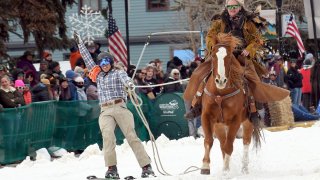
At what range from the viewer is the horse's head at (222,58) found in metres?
11.9

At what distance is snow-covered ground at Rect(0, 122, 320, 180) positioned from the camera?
12.5m

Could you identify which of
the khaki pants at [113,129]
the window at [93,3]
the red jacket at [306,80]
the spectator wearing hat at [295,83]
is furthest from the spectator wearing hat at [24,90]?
the window at [93,3]

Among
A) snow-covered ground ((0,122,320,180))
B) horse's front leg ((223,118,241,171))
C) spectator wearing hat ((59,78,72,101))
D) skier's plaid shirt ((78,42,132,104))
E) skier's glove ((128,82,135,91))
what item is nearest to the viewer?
horse's front leg ((223,118,241,171))

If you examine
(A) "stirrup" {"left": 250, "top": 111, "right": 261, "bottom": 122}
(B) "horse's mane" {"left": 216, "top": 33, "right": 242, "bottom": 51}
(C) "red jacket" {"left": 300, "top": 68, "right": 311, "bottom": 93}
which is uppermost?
(B) "horse's mane" {"left": 216, "top": 33, "right": 242, "bottom": 51}

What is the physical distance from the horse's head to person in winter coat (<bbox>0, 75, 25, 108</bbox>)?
5.26m

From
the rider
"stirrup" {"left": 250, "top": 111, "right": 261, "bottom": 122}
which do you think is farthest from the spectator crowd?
"stirrup" {"left": 250, "top": 111, "right": 261, "bottom": 122}

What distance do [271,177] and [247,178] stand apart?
0.35 metres

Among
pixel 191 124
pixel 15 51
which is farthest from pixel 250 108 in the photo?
pixel 15 51

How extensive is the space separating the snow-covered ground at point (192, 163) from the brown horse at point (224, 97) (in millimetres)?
521

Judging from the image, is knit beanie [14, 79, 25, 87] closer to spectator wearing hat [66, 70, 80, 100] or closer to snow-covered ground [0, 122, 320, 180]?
spectator wearing hat [66, 70, 80, 100]

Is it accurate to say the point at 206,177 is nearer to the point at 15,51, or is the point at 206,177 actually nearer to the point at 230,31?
the point at 230,31

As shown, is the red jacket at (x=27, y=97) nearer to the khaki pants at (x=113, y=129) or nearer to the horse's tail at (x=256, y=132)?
the khaki pants at (x=113, y=129)

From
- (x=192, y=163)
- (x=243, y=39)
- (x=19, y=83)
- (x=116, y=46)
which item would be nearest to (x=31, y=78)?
(x=19, y=83)

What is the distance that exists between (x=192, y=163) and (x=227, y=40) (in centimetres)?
358
